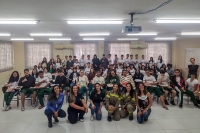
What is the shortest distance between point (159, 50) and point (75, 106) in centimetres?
895

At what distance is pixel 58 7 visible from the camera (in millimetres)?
3311

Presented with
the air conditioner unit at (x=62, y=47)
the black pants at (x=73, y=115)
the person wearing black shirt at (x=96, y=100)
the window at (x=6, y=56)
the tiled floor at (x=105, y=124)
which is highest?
the air conditioner unit at (x=62, y=47)

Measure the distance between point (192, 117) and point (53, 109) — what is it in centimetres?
349

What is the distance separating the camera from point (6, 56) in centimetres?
1034

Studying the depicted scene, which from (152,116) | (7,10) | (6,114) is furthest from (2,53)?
(152,116)

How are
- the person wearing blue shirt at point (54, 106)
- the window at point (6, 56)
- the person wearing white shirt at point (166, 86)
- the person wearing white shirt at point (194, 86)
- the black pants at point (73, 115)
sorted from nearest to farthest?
the person wearing blue shirt at point (54, 106) < the black pants at point (73, 115) < the person wearing white shirt at point (194, 86) < the person wearing white shirt at point (166, 86) < the window at point (6, 56)

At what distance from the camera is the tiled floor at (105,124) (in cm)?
371

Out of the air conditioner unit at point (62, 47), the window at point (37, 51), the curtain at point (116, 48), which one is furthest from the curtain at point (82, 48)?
the window at point (37, 51)

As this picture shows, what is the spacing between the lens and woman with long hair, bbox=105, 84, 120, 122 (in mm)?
4203

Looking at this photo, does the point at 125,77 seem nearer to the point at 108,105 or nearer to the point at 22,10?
the point at 108,105

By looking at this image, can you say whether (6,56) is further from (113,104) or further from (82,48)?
A: (113,104)

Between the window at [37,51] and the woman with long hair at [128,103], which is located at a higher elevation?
the window at [37,51]

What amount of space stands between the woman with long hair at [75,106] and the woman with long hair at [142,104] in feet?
4.14

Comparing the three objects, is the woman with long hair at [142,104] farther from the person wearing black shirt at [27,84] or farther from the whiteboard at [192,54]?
the whiteboard at [192,54]
